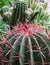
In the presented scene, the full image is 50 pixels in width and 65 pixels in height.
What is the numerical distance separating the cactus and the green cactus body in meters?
0.38

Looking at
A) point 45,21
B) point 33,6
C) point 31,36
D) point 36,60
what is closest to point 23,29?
point 31,36

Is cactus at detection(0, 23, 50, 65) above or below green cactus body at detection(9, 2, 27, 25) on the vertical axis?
below

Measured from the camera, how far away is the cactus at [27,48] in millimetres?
1202

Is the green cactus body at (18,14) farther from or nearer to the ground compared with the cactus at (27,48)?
farther from the ground

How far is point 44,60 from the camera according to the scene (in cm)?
121

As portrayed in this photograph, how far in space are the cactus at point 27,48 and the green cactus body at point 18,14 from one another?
15.1 inches

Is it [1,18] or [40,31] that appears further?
[1,18]

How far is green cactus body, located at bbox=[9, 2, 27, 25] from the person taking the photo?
1647 mm

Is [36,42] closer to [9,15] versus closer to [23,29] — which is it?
[23,29]

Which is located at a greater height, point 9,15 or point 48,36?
point 9,15

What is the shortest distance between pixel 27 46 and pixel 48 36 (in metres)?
0.15

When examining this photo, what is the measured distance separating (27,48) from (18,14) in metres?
0.49

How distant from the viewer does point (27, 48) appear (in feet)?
3.98

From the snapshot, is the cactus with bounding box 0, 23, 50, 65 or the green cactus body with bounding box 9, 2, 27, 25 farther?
the green cactus body with bounding box 9, 2, 27, 25
